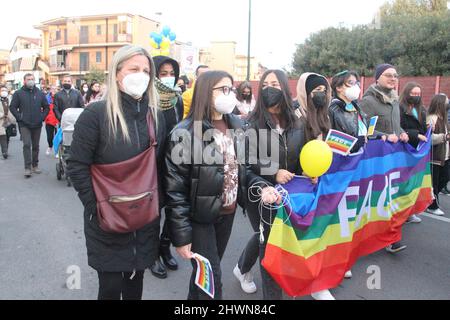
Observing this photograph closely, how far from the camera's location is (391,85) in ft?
16.0

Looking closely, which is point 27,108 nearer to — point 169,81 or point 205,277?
point 169,81

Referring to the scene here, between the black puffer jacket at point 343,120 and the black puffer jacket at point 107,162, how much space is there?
210cm

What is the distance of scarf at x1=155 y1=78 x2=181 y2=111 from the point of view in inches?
147

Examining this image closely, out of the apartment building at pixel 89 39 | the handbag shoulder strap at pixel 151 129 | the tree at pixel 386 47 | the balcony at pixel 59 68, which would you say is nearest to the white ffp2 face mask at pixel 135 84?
the handbag shoulder strap at pixel 151 129

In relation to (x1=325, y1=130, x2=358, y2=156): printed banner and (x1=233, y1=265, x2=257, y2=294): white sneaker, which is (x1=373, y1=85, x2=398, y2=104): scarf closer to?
(x1=325, y1=130, x2=358, y2=156): printed banner

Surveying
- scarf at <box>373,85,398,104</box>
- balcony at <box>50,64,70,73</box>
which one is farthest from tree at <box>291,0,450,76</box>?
balcony at <box>50,64,70,73</box>

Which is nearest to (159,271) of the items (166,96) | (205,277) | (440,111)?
(205,277)

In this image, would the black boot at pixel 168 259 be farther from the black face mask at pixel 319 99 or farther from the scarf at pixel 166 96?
the black face mask at pixel 319 99

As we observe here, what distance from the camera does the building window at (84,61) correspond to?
192ft

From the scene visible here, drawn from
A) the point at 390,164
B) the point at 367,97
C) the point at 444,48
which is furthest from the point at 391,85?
the point at 444,48

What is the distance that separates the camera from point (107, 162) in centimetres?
234
